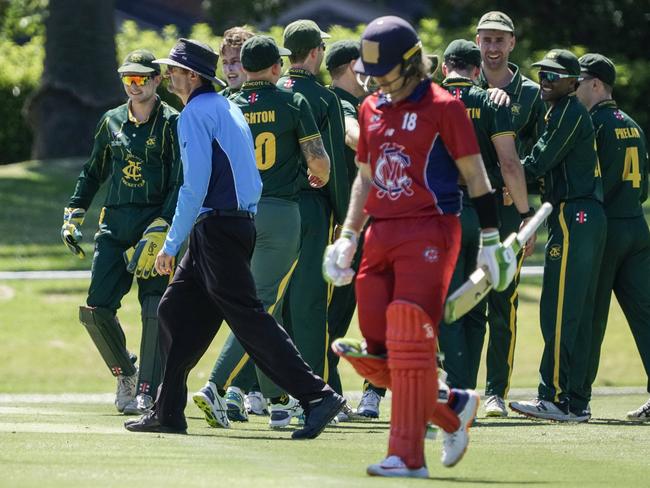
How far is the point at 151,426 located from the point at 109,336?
192 centimetres

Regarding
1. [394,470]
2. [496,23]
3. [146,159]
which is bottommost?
[394,470]

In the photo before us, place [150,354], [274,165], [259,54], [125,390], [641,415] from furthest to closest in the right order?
[125,390] < [641,415] < [150,354] < [274,165] < [259,54]

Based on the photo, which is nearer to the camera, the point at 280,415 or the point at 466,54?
the point at 280,415

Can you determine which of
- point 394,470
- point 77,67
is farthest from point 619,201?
point 77,67

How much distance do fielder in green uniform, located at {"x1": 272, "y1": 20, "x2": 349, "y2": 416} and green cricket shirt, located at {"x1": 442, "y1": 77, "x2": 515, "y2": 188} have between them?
757 millimetres

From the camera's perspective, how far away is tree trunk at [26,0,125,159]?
2294 centimetres

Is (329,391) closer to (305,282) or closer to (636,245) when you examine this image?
(305,282)

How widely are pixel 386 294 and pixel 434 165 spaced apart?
1.95ft

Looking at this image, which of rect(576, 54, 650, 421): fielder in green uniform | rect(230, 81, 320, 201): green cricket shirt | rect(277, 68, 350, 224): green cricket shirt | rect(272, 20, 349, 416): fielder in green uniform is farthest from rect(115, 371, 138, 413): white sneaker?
rect(576, 54, 650, 421): fielder in green uniform

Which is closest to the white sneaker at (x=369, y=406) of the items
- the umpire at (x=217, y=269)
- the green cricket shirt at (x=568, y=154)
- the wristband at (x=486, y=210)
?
the green cricket shirt at (x=568, y=154)

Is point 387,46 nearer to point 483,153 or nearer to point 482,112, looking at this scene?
point 482,112

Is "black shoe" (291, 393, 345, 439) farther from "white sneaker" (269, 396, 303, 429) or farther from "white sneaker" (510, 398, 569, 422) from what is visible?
"white sneaker" (510, 398, 569, 422)

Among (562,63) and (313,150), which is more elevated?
(562,63)

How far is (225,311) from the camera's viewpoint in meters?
8.39
